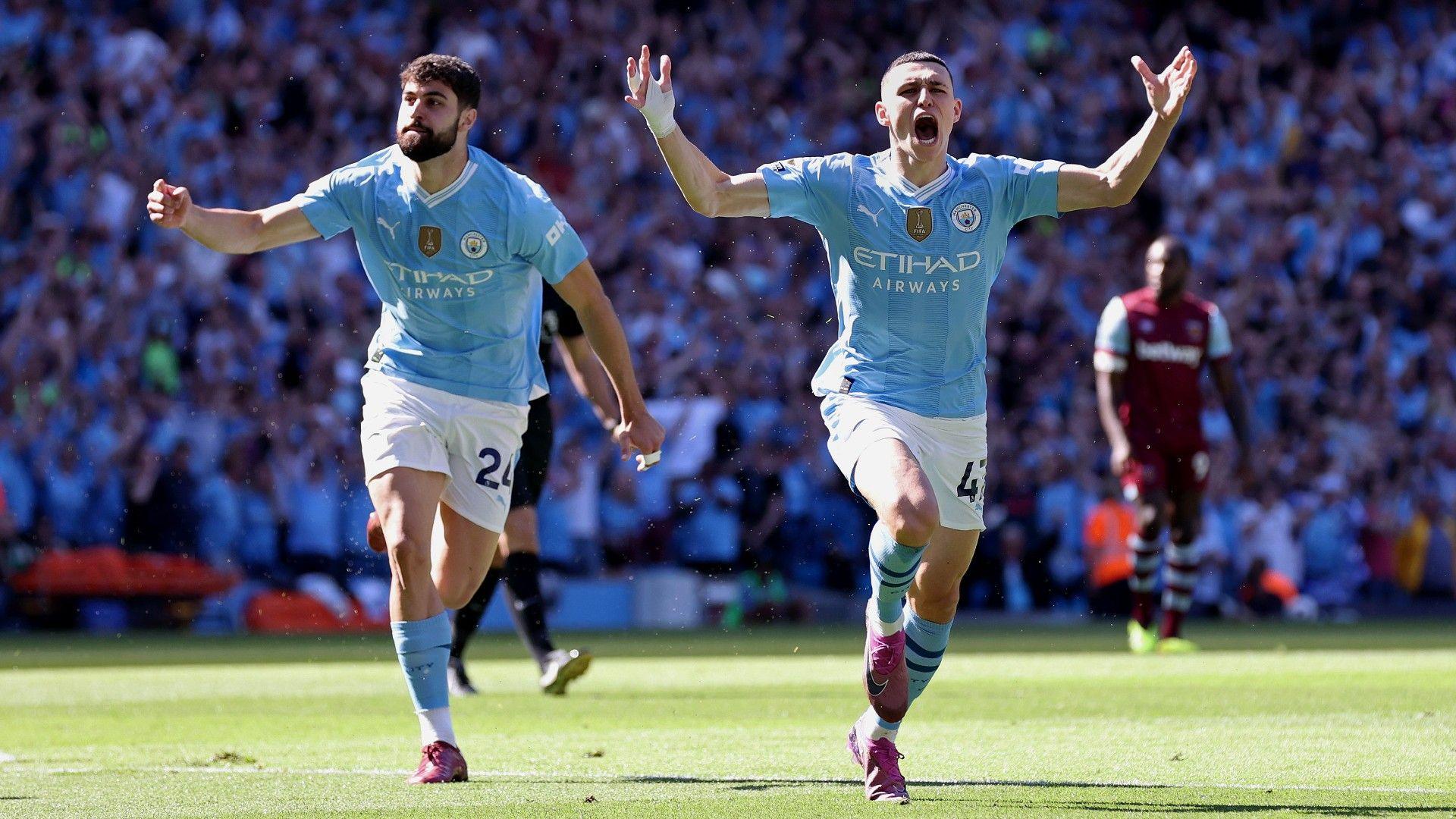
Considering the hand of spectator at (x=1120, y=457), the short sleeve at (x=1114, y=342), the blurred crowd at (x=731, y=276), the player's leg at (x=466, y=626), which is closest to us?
the player's leg at (x=466, y=626)

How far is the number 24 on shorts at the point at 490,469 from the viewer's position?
7.87m

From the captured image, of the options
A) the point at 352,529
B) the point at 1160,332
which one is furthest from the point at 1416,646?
the point at 352,529

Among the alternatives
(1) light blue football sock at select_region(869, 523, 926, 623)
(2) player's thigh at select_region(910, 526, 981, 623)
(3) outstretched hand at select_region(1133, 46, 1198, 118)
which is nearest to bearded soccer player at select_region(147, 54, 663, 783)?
(1) light blue football sock at select_region(869, 523, 926, 623)

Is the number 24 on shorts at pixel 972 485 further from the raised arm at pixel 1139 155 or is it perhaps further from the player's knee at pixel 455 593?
the player's knee at pixel 455 593

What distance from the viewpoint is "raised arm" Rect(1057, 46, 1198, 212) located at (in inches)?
279

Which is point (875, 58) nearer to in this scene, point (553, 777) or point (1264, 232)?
point (1264, 232)

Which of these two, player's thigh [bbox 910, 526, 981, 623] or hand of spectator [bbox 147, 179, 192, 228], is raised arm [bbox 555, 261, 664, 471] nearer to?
player's thigh [bbox 910, 526, 981, 623]

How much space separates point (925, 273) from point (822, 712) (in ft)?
11.9

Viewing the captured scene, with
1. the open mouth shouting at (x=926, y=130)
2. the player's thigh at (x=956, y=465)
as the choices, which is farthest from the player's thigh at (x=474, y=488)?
the open mouth shouting at (x=926, y=130)

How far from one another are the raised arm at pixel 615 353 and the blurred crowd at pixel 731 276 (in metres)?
12.1

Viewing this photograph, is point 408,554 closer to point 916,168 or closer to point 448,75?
point 448,75

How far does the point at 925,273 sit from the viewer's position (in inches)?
287

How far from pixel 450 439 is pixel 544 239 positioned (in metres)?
0.82

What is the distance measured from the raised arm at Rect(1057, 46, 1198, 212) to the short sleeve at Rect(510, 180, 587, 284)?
1.72 metres
